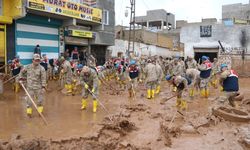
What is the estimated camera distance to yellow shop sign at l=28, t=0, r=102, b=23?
51.7ft

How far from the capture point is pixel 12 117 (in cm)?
886

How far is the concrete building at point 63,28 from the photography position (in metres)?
16.3

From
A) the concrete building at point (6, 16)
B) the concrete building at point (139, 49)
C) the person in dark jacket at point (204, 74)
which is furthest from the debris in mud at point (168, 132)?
the concrete building at point (139, 49)

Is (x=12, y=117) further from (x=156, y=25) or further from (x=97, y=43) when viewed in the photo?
(x=156, y=25)

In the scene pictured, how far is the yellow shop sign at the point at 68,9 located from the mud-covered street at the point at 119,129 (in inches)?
266

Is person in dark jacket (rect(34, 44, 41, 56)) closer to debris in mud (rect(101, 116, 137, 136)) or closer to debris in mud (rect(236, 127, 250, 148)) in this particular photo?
debris in mud (rect(101, 116, 137, 136))

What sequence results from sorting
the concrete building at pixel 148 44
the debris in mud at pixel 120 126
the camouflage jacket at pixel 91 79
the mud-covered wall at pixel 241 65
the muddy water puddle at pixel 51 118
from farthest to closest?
the concrete building at pixel 148 44 → the mud-covered wall at pixel 241 65 → the camouflage jacket at pixel 91 79 → the debris in mud at pixel 120 126 → the muddy water puddle at pixel 51 118

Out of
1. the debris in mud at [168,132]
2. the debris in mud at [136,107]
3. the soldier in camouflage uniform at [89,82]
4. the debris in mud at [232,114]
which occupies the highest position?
the soldier in camouflage uniform at [89,82]

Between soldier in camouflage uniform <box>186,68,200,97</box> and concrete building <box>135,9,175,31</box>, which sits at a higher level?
concrete building <box>135,9,175,31</box>

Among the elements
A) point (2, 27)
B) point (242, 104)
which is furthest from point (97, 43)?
point (242, 104)

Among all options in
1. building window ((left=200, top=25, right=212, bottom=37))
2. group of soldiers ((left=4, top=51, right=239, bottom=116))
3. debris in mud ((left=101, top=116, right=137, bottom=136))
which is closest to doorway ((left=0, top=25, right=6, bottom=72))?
group of soldiers ((left=4, top=51, right=239, bottom=116))

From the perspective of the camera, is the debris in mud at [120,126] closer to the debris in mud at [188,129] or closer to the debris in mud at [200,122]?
the debris in mud at [188,129]

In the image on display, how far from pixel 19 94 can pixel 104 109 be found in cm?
474

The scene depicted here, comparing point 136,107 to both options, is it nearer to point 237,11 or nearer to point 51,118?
point 51,118
